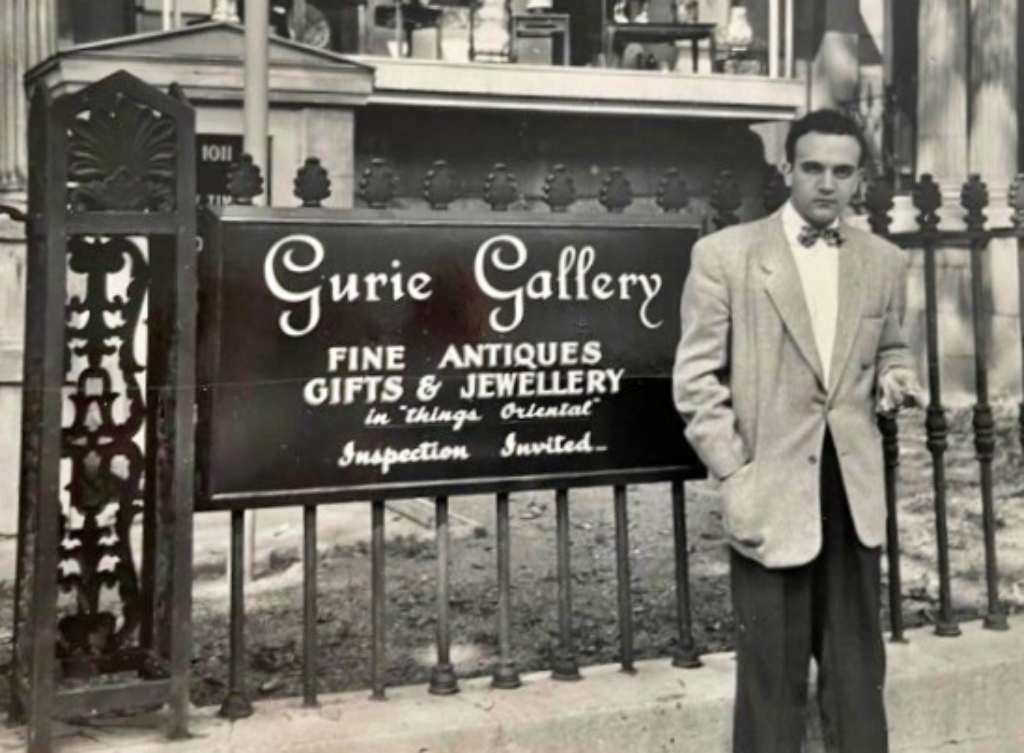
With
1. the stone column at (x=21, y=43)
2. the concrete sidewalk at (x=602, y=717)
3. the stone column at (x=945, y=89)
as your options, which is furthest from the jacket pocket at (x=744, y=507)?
the stone column at (x=945, y=89)

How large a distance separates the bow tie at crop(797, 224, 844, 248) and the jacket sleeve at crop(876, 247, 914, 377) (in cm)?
19

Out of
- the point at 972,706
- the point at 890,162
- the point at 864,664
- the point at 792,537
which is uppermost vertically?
the point at 890,162

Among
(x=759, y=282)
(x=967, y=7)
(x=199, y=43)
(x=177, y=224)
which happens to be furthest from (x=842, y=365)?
(x=967, y=7)

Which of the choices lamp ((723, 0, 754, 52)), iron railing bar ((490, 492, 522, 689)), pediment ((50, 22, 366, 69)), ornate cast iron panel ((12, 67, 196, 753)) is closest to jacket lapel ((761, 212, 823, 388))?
iron railing bar ((490, 492, 522, 689))

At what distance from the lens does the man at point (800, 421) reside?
3387 mm

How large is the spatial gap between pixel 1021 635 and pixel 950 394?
9123mm

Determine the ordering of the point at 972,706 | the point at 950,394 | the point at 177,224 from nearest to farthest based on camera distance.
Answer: the point at 177,224, the point at 972,706, the point at 950,394

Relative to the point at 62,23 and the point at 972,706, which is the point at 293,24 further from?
the point at 972,706

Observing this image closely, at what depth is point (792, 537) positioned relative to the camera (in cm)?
336

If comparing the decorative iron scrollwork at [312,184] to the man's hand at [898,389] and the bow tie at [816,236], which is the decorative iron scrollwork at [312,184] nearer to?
the bow tie at [816,236]

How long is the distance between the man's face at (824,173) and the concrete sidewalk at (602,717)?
1370 millimetres

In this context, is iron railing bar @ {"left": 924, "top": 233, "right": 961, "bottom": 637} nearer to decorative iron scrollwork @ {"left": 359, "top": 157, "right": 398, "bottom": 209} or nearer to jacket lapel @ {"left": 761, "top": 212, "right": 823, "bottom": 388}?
jacket lapel @ {"left": 761, "top": 212, "right": 823, "bottom": 388}

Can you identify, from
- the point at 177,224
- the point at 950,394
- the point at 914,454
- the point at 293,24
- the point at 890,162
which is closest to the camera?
the point at 177,224

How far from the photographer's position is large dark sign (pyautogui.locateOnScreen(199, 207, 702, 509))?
345cm
